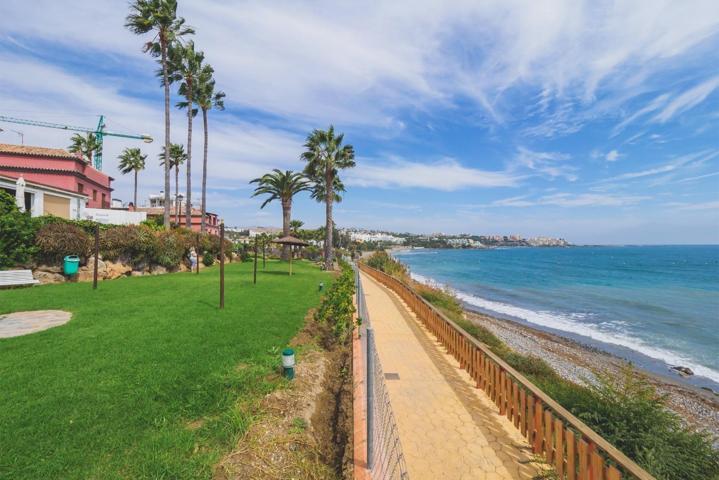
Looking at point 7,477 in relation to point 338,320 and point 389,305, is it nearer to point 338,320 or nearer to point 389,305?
point 338,320

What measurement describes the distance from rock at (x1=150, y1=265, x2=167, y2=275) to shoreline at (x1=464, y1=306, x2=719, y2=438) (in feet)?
61.3

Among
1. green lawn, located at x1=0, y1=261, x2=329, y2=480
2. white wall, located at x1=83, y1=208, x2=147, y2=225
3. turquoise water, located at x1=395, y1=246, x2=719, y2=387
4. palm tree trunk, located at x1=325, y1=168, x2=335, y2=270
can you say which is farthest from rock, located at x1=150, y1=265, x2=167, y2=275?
turquoise water, located at x1=395, y1=246, x2=719, y2=387

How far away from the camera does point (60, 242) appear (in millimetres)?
13172

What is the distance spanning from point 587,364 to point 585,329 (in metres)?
7.95

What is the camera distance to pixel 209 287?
1317 centimetres

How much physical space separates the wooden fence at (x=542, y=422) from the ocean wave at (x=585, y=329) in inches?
529

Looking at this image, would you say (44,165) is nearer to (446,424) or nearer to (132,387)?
(132,387)

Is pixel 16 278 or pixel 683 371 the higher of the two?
pixel 16 278

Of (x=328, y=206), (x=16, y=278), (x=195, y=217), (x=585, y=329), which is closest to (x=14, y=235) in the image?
(x=16, y=278)

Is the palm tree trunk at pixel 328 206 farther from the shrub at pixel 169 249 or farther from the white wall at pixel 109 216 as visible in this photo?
the white wall at pixel 109 216

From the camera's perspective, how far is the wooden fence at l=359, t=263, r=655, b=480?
10.0 feet

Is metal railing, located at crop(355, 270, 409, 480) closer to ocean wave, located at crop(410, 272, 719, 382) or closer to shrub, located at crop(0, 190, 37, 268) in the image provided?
shrub, located at crop(0, 190, 37, 268)

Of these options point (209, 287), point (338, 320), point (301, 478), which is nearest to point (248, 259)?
point (209, 287)

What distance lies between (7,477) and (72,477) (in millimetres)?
555
